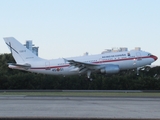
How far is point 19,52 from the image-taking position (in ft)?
186

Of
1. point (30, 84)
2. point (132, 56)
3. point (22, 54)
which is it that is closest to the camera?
point (30, 84)

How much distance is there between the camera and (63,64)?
54750 millimetres

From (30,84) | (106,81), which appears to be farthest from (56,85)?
(106,81)

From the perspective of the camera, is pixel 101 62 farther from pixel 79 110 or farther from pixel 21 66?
pixel 79 110

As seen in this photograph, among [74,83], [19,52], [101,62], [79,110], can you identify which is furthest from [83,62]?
[79,110]

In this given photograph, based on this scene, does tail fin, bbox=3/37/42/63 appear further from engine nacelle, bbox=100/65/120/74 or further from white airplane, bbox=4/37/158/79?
engine nacelle, bbox=100/65/120/74

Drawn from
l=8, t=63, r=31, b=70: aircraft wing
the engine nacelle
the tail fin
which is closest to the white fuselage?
l=8, t=63, r=31, b=70: aircraft wing

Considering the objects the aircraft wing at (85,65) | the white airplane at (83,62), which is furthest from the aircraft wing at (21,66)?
the aircraft wing at (85,65)

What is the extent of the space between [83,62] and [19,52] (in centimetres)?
1083

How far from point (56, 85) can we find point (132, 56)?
1202 centimetres

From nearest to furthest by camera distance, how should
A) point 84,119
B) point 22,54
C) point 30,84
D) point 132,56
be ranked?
point 84,119 < point 30,84 < point 132,56 < point 22,54

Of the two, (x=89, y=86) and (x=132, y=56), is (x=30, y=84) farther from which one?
(x=132, y=56)

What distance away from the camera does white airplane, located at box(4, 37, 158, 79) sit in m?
52.3

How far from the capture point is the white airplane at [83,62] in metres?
52.3
